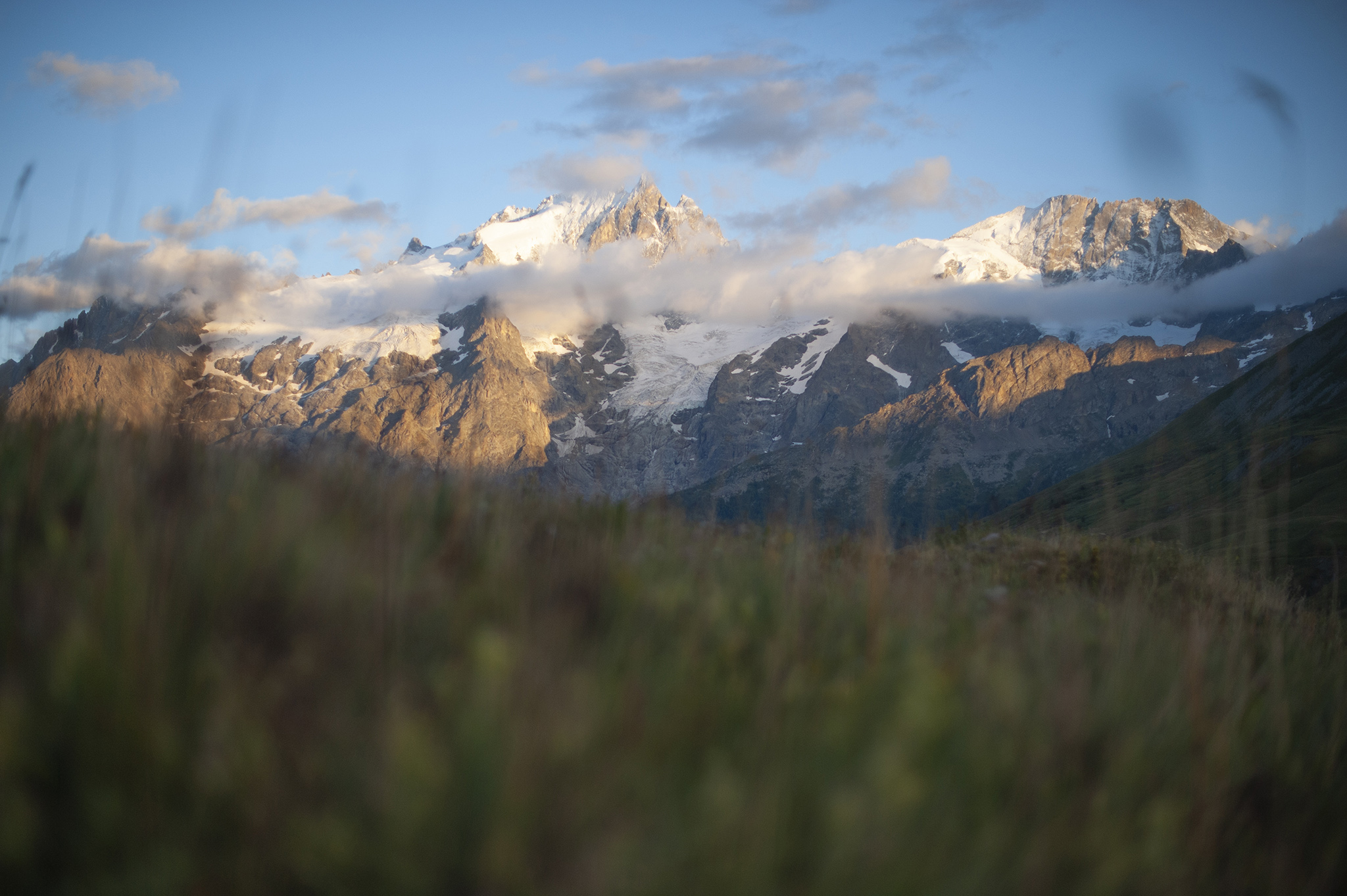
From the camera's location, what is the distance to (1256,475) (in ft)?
87.4

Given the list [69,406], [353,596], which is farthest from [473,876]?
[69,406]

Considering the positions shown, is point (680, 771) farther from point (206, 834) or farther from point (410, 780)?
point (206, 834)

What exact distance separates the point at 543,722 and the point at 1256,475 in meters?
32.4

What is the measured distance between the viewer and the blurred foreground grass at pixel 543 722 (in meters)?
1.94

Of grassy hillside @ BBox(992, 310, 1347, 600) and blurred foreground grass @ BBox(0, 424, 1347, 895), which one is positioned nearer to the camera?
blurred foreground grass @ BBox(0, 424, 1347, 895)

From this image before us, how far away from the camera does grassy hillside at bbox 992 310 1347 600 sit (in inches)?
1558

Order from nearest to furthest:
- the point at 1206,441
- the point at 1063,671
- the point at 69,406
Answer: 1. the point at 1063,671
2. the point at 69,406
3. the point at 1206,441

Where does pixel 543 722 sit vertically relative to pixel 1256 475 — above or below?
above

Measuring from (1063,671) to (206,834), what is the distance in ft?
12.4

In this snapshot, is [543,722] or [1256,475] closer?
[543,722]

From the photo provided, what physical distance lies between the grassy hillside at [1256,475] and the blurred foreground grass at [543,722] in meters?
4.97

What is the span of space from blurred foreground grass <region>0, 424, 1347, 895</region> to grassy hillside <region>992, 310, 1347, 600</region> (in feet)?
16.3

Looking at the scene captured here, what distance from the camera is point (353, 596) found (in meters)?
3.24

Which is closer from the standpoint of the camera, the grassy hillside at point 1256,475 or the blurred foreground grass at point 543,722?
the blurred foreground grass at point 543,722
